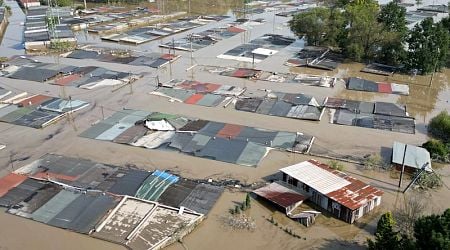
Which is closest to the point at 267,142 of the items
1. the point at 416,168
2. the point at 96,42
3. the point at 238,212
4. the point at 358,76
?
the point at 238,212

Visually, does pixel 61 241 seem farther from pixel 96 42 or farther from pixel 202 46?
pixel 96 42

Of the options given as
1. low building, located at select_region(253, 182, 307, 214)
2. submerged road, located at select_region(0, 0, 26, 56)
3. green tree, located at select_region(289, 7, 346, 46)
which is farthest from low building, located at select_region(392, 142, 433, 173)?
submerged road, located at select_region(0, 0, 26, 56)

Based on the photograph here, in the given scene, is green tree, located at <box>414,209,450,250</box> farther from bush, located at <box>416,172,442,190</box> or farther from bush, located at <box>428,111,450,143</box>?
bush, located at <box>428,111,450,143</box>

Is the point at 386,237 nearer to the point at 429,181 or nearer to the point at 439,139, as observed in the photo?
the point at 429,181

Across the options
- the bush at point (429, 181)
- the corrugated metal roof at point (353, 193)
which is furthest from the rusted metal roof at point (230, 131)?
the bush at point (429, 181)

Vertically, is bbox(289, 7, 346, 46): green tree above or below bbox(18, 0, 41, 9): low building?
below
